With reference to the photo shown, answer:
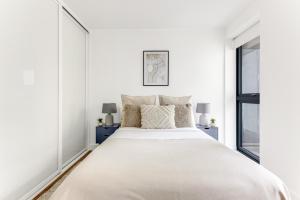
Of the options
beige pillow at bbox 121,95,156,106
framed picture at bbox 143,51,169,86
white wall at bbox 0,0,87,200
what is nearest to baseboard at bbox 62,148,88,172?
white wall at bbox 0,0,87,200

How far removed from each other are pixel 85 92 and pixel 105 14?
1514mm

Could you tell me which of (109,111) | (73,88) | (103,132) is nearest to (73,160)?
(103,132)

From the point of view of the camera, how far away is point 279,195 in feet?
4.72

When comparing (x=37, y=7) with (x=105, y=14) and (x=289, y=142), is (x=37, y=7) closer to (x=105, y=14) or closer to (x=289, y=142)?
(x=105, y=14)

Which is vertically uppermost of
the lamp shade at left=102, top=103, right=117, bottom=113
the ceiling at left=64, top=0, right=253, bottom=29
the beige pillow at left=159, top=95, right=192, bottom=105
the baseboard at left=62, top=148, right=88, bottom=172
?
the ceiling at left=64, top=0, right=253, bottom=29

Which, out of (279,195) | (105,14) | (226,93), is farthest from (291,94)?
(105,14)

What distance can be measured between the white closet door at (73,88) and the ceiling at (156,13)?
0.30 metres

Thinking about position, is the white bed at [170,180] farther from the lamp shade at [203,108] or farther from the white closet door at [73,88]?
the lamp shade at [203,108]

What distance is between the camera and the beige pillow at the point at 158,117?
3357mm

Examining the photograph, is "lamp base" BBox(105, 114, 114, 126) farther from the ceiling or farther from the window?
the window

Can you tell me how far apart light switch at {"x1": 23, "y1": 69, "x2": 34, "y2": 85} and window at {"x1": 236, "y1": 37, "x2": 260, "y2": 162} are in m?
3.11

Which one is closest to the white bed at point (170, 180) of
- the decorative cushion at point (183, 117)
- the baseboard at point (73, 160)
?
the decorative cushion at point (183, 117)

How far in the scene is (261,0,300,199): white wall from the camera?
2238 mm

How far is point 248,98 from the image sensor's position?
372 centimetres
